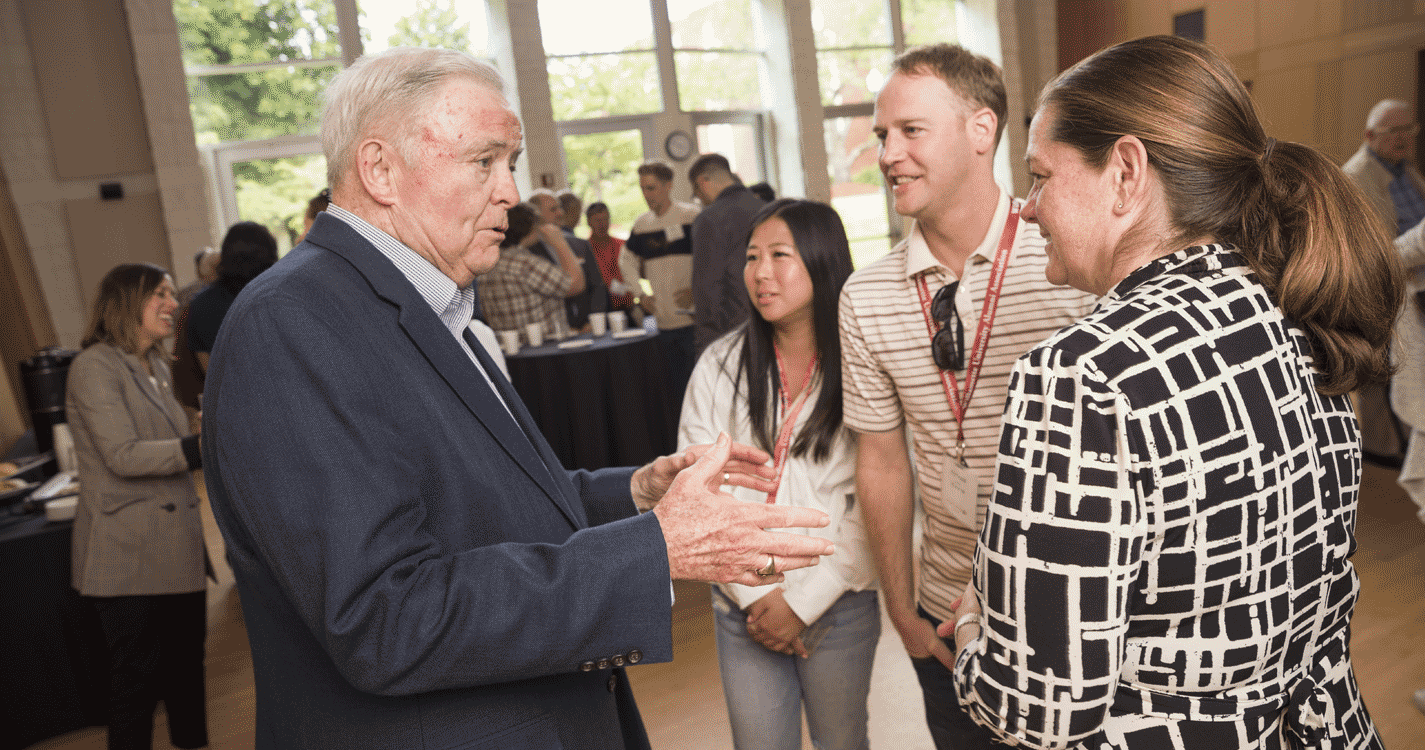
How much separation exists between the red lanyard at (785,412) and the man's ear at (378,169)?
3.43 ft

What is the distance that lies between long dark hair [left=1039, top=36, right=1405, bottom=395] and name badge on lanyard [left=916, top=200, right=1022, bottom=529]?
0.56 meters

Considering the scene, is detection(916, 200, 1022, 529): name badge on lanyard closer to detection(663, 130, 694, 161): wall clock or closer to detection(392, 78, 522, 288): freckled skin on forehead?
detection(392, 78, 522, 288): freckled skin on forehead

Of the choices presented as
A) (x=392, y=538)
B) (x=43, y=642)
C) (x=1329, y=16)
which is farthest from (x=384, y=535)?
(x=1329, y=16)

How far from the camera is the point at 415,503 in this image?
924 mm

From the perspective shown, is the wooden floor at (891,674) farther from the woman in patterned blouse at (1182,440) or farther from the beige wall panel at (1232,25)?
the beige wall panel at (1232,25)

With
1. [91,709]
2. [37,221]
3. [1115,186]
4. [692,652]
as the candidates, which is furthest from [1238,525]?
[37,221]

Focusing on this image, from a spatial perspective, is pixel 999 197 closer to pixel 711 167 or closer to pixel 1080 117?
pixel 1080 117

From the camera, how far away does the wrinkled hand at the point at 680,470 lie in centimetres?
137

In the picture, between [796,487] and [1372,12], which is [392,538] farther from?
[1372,12]

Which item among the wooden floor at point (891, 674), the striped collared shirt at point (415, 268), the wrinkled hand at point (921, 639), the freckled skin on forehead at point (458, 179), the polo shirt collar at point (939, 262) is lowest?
the wooden floor at point (891, 674)

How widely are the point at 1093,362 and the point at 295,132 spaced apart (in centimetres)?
903

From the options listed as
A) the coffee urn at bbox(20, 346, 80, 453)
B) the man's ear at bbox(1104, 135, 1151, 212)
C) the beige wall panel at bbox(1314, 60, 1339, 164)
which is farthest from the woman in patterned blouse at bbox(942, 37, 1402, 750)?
the beige wall panel at bbox(1314, 60, 1339, 164)

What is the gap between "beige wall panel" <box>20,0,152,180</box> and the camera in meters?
7.00

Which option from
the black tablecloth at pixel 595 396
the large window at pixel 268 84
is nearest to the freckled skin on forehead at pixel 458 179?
the black tablecloth at pixel 595 396
